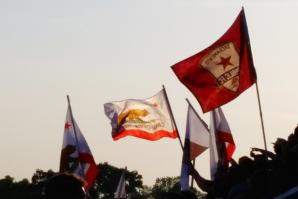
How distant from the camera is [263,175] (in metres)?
10.3

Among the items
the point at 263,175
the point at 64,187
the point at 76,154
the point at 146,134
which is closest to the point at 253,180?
the point at 263,175

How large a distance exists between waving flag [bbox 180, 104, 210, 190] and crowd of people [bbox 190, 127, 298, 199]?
7070 mm

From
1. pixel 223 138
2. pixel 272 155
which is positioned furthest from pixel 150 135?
pixel 272 155

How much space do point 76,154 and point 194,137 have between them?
3.87 metres

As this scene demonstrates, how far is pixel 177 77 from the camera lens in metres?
17.0

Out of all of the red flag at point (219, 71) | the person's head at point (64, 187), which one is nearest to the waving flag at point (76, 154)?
the red flag at point (219, 71)

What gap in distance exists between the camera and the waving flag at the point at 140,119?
22766mm

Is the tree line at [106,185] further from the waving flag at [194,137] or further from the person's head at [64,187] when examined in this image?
the person's head at [64,187]

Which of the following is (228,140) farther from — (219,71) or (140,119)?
(219,71)

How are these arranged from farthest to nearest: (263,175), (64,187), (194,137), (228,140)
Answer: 1. (194,137)
2. (228,140)
3. (263,175)
4. (64,187)

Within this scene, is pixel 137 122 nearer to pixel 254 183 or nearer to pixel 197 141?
pixel 197 141

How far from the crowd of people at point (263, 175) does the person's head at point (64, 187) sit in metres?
3.09

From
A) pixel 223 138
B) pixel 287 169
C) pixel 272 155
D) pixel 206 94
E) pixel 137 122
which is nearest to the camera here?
pixel 287 169

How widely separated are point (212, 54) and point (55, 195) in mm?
10109
